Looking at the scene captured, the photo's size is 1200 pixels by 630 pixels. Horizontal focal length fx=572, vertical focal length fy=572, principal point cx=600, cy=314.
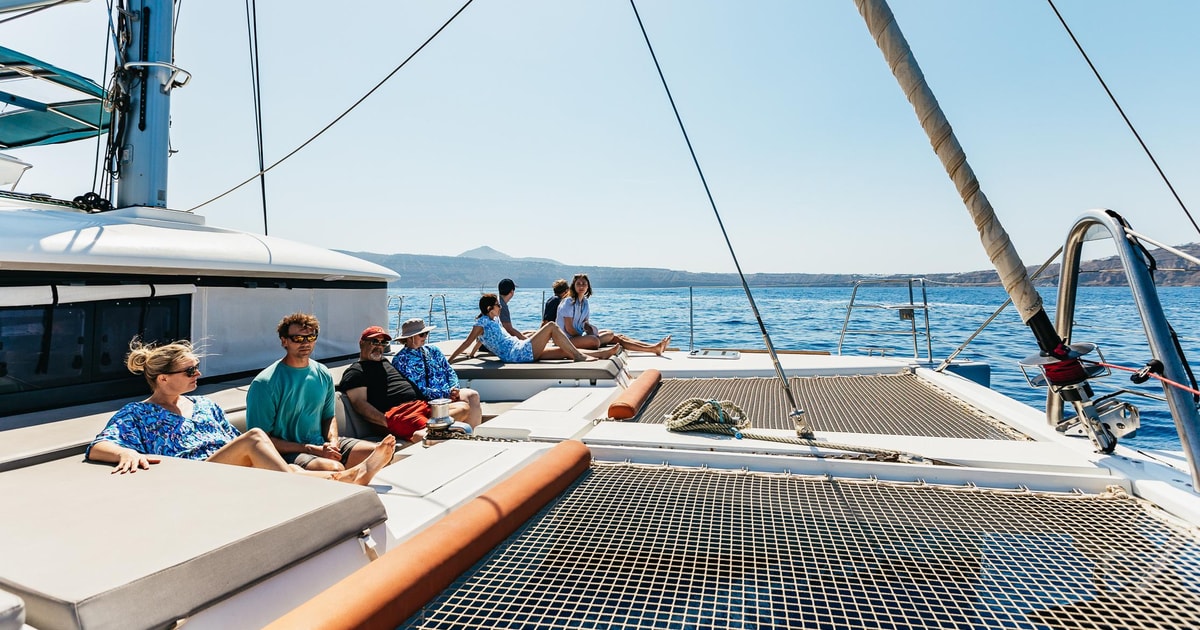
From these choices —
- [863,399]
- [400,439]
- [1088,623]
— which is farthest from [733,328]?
[1088,623]

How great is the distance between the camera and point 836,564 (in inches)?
67.0

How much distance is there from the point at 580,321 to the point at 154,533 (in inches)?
202

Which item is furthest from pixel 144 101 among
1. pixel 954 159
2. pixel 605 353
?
pixel 954 159

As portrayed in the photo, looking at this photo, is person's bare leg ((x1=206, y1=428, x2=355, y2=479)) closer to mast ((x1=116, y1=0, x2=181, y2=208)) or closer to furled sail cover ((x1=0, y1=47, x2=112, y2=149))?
mast ((x1=116, y1=0, x2=181, y2=208))

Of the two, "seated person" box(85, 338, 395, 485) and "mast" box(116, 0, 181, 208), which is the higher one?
"mast" box(116, 0, 181, 208)

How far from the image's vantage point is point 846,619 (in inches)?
56.4

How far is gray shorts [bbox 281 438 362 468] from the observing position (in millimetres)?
2670

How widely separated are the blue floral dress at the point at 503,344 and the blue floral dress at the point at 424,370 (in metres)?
1.36

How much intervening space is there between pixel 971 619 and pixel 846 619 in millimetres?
320

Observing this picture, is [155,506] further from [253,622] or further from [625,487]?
[625,487]

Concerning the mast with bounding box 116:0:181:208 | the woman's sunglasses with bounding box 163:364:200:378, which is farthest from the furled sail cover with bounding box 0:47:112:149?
the woman's sunglasses with bounding box 163:364:200:378

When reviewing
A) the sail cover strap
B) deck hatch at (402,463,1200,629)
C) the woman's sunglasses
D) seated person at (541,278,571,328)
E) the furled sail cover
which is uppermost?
the furled sail cover

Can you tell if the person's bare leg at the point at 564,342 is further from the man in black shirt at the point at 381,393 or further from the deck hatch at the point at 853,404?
the man in black shirt at the point at 381,393

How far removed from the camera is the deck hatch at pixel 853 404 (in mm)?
3186
